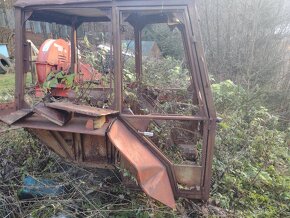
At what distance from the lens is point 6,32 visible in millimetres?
15336

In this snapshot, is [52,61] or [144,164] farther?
[52,61]

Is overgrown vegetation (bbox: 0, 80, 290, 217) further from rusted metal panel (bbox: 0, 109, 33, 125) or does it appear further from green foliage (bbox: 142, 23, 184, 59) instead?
green foliage (bbox: 142, 23, 184, 59)

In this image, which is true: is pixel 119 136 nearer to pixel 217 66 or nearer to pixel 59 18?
pixel 59 18

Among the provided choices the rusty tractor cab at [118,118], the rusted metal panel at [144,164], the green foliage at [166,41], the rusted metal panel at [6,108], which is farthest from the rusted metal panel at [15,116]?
the green foliage at [166,41]

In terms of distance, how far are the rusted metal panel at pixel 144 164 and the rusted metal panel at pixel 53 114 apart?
405 millimetres

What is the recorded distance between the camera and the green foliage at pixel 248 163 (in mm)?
3311

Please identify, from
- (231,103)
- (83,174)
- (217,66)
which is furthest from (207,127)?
(217,66)

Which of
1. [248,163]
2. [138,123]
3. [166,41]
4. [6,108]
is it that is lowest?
[248,163]

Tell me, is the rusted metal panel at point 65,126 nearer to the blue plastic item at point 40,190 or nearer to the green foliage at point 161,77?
the blue plastic item at point 40,190

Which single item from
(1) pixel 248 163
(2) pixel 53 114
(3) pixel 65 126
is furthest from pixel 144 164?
(1) pixel 248 163

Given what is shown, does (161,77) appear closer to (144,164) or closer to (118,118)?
(118,118)

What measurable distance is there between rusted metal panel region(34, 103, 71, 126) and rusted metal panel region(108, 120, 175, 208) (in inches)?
15.9

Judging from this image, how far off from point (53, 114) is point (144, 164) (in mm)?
824

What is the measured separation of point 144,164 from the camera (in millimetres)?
2340
